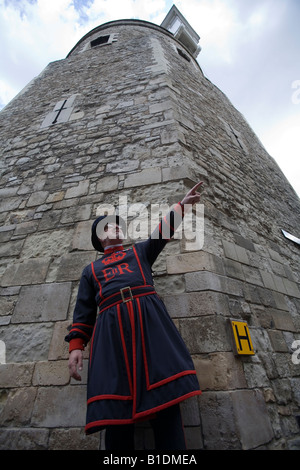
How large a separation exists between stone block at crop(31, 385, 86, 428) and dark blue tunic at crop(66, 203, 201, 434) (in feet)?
1.81

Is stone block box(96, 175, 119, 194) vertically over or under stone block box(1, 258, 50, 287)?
over

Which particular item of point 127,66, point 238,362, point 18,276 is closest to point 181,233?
point 238,362

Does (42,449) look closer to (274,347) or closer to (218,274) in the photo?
(218,274)

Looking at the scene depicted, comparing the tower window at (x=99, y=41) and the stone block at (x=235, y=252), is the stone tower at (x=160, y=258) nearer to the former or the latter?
the stone block at (x=235, y=252)

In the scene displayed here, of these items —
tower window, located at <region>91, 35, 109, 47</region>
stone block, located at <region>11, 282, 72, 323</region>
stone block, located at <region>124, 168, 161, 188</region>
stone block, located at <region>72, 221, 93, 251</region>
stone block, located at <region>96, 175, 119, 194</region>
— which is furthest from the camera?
tower window, located at <region>91, 35, 109, 47</region>

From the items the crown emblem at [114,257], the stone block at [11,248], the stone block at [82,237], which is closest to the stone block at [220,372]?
the crown emblem at [114,257]

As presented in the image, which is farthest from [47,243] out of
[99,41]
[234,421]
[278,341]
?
[99,41]

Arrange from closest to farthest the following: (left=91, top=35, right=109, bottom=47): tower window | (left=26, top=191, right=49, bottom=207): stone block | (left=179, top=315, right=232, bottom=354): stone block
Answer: (left=179, top=315, right=232, bottom=354): stone block
(left=26, top=191, right=49, bottom=207): stone block
(left=91, top=35, right=109, bottom=47): tower window

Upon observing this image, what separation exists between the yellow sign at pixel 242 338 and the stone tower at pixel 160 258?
0.16 ft

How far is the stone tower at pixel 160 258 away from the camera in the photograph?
1.56 m

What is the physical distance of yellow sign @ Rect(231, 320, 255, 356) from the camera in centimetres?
164

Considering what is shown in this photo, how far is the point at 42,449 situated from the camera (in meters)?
1.54

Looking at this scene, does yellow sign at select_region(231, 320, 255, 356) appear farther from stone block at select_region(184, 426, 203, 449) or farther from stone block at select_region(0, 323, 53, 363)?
stone block at select_region(0, 323, 53, 363)

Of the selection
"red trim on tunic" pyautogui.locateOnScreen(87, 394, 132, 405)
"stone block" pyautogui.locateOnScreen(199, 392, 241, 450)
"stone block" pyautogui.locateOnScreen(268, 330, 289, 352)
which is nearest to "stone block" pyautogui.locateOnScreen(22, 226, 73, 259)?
"red trim on tunic" pyautogui.locateOnScreen(87, 394, 132, 405)
